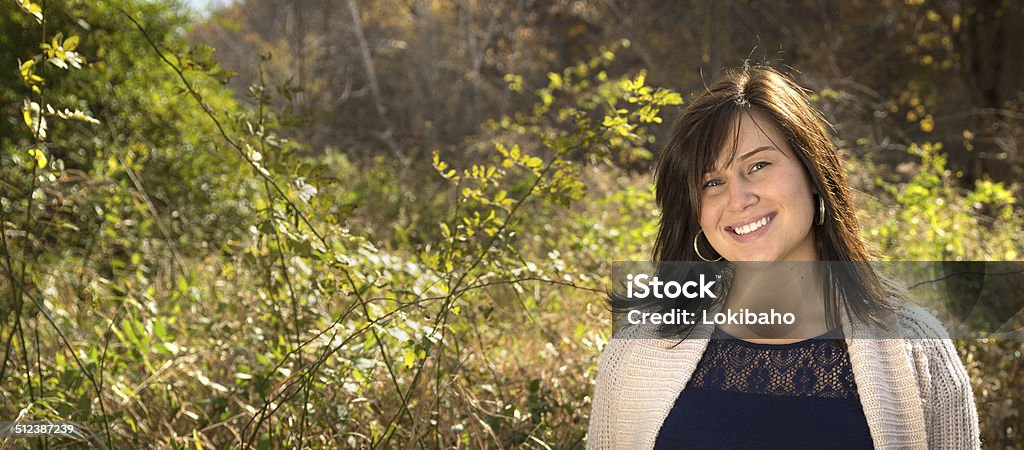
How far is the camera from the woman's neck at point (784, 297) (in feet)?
6.54

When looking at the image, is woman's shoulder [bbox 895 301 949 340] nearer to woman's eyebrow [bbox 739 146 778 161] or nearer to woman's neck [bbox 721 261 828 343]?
woman's neck [bbox 721 261 828 343]

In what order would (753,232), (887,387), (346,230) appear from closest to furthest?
(887,387)
(753,232)
(346,230)

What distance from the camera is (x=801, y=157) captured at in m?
1.92

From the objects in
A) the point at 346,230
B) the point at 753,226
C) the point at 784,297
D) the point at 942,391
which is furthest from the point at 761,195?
the point at 346,230

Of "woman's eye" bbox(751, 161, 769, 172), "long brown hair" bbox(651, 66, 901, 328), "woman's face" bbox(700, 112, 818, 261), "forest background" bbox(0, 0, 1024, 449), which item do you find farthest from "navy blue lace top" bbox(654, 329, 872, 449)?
"forest background" bbox(0, 0, 1024, 449)

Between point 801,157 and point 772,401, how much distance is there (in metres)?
0.48

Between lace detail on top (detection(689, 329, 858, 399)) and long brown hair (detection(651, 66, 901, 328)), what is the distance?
0.07 m

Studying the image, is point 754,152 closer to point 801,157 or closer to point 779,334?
point 801,157

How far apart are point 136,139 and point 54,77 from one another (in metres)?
0.63

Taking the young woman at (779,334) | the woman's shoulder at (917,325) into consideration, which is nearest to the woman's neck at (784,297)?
the young woman at (779,334)

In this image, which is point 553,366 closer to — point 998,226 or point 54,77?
point 54,77

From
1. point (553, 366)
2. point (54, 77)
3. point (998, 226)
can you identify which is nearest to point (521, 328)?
point (553, 366)

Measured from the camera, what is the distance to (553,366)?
9.80 feet

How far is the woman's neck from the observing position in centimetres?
199
